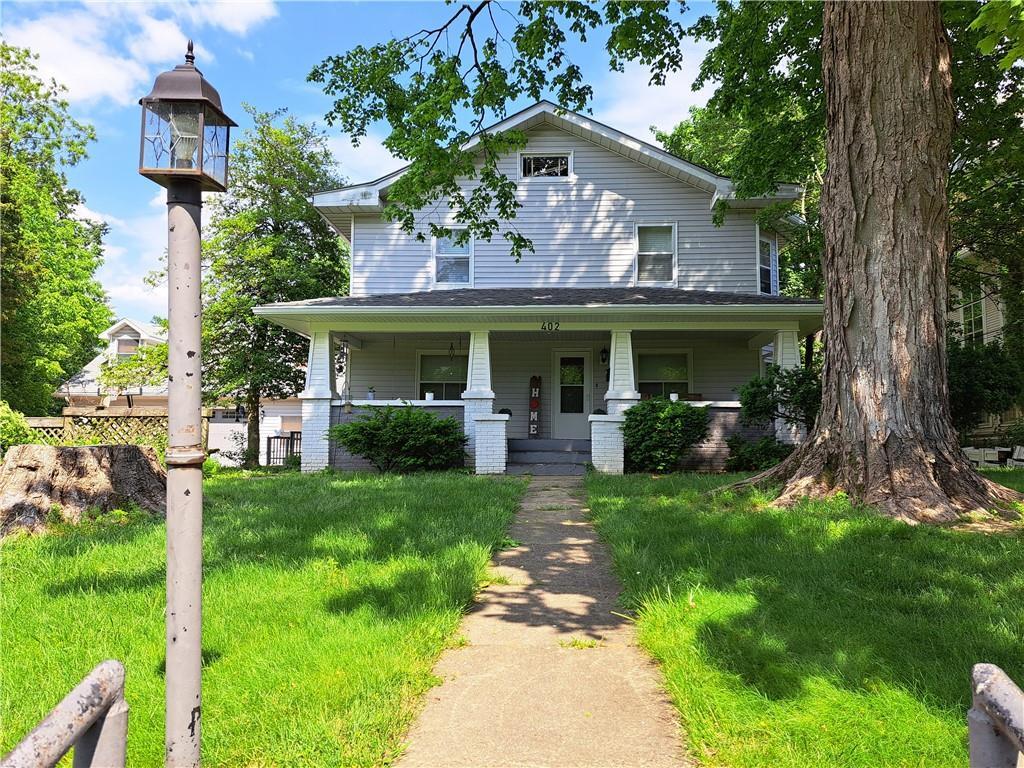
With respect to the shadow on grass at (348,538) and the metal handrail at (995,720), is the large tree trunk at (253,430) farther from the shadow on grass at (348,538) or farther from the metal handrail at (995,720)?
the metal handrail at (995,720)

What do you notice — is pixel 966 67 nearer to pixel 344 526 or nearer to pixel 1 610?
pixel 344 526

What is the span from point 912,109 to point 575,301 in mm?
6984

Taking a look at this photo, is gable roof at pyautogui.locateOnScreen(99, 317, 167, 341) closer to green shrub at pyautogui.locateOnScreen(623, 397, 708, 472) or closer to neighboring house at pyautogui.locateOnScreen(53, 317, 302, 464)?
neighboring house at pyautogui.locateOnScreen(53, 317, 302, 464)

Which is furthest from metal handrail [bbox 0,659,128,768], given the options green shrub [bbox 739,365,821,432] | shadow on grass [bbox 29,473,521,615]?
green shrub [bbox 739,365,821,432]

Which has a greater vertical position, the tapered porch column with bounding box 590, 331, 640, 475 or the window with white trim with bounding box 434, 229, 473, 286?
the window with white trim with bounding box 434, 229, 473, 286

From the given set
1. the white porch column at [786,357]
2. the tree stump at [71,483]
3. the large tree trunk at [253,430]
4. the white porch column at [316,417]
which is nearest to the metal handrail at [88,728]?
the tree stump at [71,483]

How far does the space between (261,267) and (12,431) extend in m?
7.82

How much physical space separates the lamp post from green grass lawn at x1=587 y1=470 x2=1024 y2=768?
178cm

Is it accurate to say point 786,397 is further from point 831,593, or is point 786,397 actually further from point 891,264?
point 831,593

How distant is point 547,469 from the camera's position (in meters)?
13.0

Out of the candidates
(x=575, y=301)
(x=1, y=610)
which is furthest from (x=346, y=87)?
(x=1, y=610)

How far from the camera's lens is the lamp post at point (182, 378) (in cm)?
212

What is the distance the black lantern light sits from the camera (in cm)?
214

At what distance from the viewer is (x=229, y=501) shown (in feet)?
26.0
